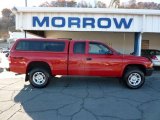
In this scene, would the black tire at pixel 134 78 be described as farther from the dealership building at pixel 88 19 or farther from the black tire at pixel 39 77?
the dealership building at pixel 88 19

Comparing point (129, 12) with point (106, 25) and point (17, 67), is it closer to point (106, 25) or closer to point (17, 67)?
point (106, 25)

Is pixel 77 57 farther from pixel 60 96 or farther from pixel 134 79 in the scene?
pixel 134 79

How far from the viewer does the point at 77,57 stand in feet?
30.2

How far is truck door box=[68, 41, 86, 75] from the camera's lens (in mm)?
9195

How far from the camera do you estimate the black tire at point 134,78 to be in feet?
30.6

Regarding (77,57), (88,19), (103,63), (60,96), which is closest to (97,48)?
(103,63)

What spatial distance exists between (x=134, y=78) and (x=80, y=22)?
499cm

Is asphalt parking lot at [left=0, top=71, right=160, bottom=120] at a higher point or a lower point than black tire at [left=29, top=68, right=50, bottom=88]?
lower

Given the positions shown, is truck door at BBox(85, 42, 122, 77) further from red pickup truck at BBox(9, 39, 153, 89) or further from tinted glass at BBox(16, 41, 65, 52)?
tinted glass at BBox(16, 41, 65, 52)

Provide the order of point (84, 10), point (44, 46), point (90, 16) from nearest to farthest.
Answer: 1. point (44, 46)
2. point (84, 10)
3. point (90, 16)

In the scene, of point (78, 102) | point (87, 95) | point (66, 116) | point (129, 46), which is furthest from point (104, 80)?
point (129, 46)

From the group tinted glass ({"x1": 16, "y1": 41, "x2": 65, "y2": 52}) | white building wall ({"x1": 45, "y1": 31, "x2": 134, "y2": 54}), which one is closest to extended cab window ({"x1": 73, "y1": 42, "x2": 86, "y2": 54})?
tinted glass ({"x1": 16, "y1": 41, "x2": 65, "y2": 52})

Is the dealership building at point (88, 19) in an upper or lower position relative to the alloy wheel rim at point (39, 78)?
upper

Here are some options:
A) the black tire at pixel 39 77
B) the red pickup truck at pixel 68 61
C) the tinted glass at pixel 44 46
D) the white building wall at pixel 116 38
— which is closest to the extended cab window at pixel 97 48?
the red pickup truck at pixel 68 61
